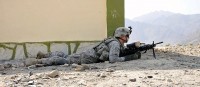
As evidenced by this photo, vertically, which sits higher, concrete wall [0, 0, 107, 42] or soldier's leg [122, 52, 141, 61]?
concrete wall [0, 0, 107, 42]

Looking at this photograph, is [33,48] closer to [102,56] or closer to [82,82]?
[102,56]

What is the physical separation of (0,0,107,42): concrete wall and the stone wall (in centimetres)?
11

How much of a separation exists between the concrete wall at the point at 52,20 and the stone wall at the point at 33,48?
107 mm

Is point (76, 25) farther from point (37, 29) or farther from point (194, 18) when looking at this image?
point (194, 18)

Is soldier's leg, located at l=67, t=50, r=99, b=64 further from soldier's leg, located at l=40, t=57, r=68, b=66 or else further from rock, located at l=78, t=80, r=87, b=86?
rock, located at l=78, t=80, r=87, b=86

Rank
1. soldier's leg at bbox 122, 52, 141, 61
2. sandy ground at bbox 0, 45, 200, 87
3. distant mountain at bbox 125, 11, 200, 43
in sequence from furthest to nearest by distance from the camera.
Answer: distant mountain at bbox 125, 11, 200, 43
soldier's leg at bbox 122, 52, 141, 61
sandy ground at bbox 0, 45, 200, 87

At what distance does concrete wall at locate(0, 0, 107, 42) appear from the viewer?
9.87 m

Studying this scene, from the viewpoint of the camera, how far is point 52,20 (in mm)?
9914

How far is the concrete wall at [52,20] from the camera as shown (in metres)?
9.87

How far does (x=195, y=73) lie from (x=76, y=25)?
4115mm

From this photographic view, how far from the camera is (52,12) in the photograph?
9.91 meters

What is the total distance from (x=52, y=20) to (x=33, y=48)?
2.36ft

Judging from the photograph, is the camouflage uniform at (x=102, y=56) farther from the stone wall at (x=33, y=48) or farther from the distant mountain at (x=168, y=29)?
the distant mountain at (x=168, y=29)

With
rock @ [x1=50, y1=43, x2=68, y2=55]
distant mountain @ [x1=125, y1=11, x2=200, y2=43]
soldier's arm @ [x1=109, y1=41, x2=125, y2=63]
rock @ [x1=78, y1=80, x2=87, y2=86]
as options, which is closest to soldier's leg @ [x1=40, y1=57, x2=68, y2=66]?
soldier's arm @ [x1=109, y1=41, x2=125, y2=63]
